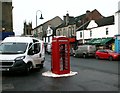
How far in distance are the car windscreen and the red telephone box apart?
1.87 m

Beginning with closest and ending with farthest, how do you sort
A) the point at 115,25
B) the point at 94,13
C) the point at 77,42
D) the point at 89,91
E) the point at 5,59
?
the point at 89,91 → the point at 5,59 → the point at 115,25 → the point at 77,42 → the point at 94,13

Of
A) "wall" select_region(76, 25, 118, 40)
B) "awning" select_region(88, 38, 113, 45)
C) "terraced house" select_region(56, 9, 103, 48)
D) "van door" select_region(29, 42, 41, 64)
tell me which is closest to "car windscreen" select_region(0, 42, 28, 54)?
"van door" select_region(29, 42, 41, 64)

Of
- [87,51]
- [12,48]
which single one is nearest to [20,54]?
[12,48]

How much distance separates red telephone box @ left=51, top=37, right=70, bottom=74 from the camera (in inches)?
599

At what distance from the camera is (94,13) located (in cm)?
6694

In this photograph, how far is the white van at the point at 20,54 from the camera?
47.8 feet

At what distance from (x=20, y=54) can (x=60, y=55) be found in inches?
86.6

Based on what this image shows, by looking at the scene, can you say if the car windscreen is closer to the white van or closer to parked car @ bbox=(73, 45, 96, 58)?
the white van

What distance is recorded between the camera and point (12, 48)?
1614 centimetres

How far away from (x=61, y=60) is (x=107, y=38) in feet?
108

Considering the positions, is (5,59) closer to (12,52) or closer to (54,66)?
(12,52)

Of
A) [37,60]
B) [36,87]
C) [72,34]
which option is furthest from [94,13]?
[36,87]

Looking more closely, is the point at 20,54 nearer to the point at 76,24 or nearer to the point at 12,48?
the point at 12,48

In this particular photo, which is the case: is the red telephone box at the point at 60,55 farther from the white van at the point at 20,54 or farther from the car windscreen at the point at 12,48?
the car windscreen at the point at 12,48
